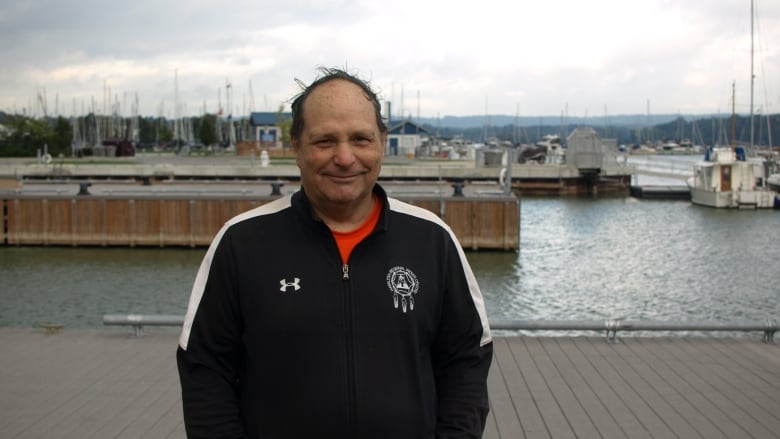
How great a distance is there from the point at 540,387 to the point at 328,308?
15.8 feet

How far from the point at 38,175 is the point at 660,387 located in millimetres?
52218

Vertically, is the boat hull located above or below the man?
below

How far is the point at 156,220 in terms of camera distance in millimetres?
29328

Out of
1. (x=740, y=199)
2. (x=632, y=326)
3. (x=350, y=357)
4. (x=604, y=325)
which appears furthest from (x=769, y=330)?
(x=740, y=199)

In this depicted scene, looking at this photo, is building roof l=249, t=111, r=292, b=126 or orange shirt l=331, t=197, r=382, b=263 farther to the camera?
building roof l=249, t=111, r=292, b=126

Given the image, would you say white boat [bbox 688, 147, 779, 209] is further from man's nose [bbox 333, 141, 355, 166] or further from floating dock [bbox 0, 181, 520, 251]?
man's nose [bbox 333, 141, 355, 166]

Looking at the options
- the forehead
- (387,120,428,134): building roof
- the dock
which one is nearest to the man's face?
the forehead

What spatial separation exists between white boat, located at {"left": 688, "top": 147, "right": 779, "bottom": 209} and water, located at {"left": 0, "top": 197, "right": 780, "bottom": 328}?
31.6 ft

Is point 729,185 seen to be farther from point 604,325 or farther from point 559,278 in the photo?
point 604,325

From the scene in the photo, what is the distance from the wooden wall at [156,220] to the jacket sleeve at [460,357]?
25.4 meters

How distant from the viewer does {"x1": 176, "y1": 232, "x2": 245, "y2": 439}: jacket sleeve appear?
9.69 feet

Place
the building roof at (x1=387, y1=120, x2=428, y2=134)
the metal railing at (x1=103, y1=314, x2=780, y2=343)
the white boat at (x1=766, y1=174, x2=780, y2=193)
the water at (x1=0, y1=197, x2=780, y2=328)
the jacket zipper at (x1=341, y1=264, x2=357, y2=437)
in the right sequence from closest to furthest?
the jacket zipper at (x1=341, y1=264, x2=357, y2=437)
the metal railing at (x1=103, y1=314, x2=780, y2=343)
the water at (x1=0, y1=197, x2=780, y2=328)
the white boat at (x1=766, y1=174, x2=780, y2=193)
the building roof at (x1=387, y1=120, x2=428, y2=134)

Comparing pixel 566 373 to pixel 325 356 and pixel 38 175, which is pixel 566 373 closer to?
pixel 325 356

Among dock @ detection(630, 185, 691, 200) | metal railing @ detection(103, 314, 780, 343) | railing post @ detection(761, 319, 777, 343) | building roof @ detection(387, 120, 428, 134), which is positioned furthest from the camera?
building roof @ detection(387, 120, 428, 134)
